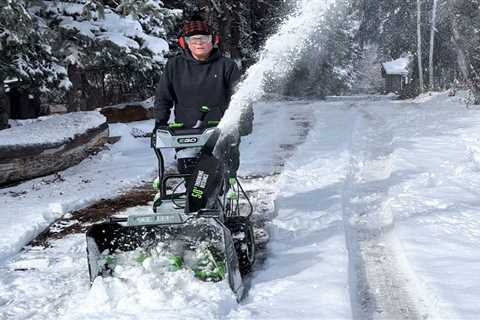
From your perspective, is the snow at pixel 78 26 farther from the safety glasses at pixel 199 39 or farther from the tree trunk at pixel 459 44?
the tree trunk at pixel 459 44

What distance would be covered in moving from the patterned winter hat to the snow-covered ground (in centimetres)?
214

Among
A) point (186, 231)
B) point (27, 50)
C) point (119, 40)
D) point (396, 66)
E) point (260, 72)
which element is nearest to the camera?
point (186, 231)

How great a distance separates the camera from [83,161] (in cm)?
1131

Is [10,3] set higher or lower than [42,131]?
higher

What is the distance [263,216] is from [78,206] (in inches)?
107

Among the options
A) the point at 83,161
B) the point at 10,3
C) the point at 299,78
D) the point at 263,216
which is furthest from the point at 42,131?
the point at 299,78

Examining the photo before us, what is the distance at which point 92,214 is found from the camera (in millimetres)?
7477

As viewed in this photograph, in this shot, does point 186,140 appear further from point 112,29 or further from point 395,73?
point 395,73

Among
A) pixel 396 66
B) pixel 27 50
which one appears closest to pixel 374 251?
pixel 27 50

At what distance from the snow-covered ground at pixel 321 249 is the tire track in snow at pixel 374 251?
0.01 meters

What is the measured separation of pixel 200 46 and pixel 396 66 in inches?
2050

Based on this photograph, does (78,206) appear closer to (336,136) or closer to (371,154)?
(371,154)

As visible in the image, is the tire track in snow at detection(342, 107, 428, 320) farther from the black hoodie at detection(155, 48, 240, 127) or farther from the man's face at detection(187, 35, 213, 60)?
the man's face at detection(187, 35, 213, 60)

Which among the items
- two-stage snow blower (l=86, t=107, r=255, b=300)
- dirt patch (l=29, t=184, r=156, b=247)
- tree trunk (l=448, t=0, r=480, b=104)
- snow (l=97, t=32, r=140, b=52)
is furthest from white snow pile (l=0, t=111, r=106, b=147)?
tree trunk (l=448, t=0, r=480, b=104)
